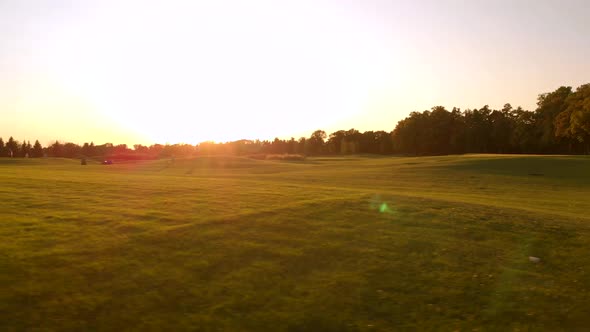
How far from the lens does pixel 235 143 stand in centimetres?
19488

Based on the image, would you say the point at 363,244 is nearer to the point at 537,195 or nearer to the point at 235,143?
the point at 537,195

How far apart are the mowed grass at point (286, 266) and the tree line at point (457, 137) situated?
198 feet

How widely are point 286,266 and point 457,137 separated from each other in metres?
107

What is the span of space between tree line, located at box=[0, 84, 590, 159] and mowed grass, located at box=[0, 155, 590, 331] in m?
60.5

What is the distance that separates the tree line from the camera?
7731 cm

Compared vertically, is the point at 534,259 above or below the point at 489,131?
below

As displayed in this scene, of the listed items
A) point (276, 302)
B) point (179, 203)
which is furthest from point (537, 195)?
point (276, 302)

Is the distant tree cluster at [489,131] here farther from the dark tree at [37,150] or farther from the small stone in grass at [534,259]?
the dark tree at [37,150]

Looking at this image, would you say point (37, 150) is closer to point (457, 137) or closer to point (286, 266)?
point (457, 137)

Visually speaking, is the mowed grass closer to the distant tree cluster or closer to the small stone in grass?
the small stone in grass

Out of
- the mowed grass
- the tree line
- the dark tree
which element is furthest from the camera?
the dark tree

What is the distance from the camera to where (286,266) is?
1107 centimetres

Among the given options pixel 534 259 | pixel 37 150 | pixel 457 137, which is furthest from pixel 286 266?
pixel 37 150

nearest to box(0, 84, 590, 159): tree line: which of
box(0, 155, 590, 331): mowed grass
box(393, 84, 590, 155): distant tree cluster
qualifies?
box(393, 84, 590, 155): distant tree cluster
